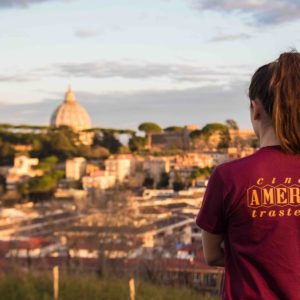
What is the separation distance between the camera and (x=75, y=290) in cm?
568

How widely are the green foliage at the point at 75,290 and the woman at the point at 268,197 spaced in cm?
420

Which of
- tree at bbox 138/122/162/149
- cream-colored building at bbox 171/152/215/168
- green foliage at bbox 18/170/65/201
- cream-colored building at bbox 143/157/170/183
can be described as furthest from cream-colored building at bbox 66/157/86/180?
tree at bbox 138/122/162/149

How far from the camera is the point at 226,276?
3.99 feet

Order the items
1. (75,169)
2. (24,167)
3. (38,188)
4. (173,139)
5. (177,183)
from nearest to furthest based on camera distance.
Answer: (38,188) → (177,183) → (24,167) → (75,169) → (173,139)

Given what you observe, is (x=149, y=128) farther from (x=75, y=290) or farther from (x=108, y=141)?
(x=75, y=290)


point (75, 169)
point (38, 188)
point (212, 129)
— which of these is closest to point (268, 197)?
point (38, 188)

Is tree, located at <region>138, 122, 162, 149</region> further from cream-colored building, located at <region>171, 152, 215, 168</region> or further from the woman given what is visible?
the woman

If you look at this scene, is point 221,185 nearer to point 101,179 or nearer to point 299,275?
point 299,275

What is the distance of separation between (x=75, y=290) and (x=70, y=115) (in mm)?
69913

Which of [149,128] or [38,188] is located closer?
[38,188]

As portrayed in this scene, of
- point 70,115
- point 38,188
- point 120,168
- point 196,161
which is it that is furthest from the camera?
point 70,115

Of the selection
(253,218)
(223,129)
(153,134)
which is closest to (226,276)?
(253,218)

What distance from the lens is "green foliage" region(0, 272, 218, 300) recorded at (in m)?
5.45

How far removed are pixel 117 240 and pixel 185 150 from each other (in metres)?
36.6
